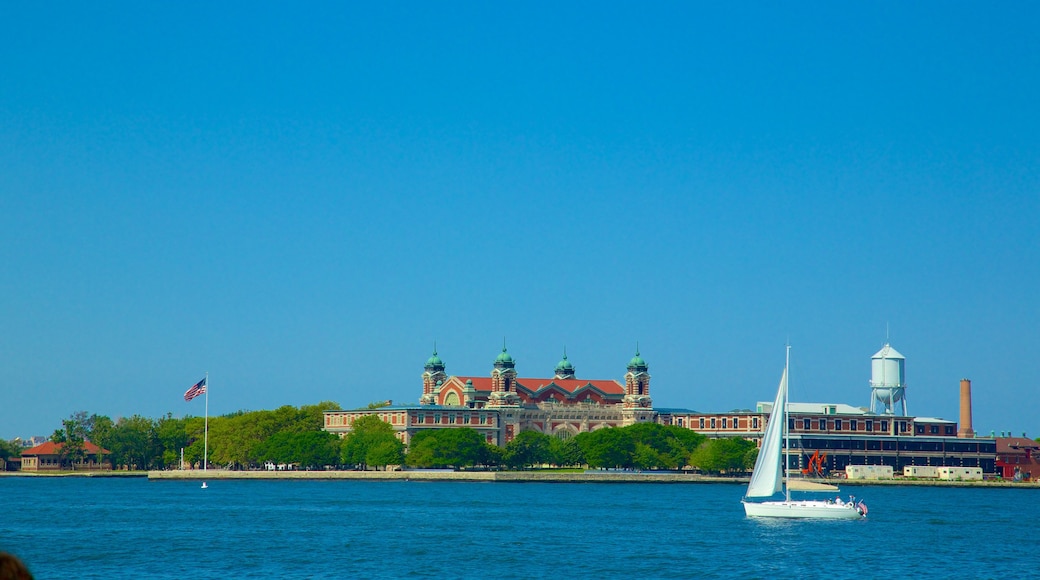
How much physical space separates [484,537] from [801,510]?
25360mm

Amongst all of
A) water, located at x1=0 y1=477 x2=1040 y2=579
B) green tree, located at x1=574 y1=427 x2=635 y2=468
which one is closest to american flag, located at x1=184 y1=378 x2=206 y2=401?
water, located at x1=0 y1=477 x2=1040 y2=579

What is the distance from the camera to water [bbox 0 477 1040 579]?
60750 millimetres

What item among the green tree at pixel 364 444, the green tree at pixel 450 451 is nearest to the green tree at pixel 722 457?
the green tree at pixel 450 451

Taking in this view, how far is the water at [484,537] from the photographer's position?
60.8 metres

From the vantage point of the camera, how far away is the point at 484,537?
75.6 metres

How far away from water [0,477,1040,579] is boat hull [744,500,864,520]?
35.4 inches

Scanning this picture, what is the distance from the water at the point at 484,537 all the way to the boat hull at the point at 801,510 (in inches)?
35.4

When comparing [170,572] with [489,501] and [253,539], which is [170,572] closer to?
[253,539]

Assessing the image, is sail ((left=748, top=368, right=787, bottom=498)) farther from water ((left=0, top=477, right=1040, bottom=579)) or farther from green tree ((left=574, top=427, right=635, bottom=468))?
green tree ((left=574, top=427, right=635, bottom=468))

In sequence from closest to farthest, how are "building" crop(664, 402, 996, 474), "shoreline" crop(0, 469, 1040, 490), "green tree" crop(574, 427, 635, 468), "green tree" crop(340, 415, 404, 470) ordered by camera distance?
"shoreline" crop(0, 469, 1040, 490), "green tree" crop(340, 415, 404, 470), "green tree" crop(574, 427, 635, 468), "building" crop(664, 402, 996, 474)

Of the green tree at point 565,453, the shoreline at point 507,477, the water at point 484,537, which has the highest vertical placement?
the green tree at point 565,453

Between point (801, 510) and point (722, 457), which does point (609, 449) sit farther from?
point (801, 510)

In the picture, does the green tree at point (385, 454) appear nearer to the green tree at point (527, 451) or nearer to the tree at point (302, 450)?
the tree at point (302, 450)

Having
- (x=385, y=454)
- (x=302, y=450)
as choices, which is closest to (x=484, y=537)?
(x=385, y=454)
